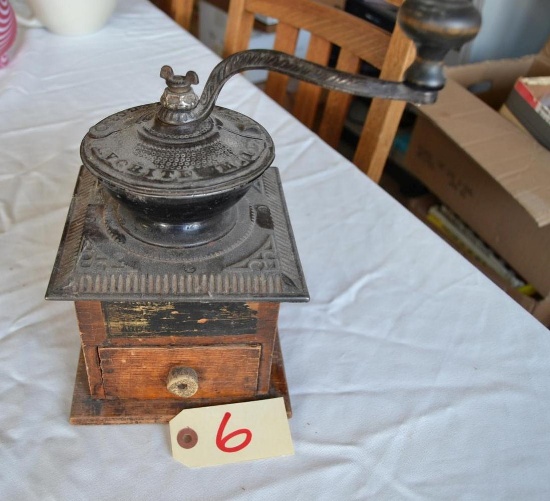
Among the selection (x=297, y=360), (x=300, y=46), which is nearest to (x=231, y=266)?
(x=297, y=360)

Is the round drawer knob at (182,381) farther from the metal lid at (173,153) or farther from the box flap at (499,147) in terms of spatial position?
the box flap at (499,147)

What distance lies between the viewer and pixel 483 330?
794 millimetres

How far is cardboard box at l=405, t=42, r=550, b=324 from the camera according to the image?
3.74ft

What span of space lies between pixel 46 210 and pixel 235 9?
76 cm

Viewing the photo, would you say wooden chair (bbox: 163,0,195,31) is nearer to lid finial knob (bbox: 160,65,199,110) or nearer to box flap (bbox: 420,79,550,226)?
box flap (bbox: 420,79,550,226)

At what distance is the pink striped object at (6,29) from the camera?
118cm

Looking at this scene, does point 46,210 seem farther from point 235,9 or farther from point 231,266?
point 235,9

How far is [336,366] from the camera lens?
729 mm

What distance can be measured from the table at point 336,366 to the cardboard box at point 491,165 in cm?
29

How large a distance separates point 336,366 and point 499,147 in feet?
2.37

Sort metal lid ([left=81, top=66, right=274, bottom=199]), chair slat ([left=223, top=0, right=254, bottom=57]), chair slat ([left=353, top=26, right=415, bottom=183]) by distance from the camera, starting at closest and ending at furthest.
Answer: metal lid ([left=81, top=66, right=274, bottom=199]), chair slat ([left=353, top=26, right=415, bottom=183]), chair slat ([left=223, top=0, right=254, bottom=57])

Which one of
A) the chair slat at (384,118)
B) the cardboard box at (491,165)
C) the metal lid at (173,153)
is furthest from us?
the cardboard box at (491,165)

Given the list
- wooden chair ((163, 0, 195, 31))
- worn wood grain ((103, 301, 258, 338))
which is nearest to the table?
worn wood grain ((103, 301, 258, 338))

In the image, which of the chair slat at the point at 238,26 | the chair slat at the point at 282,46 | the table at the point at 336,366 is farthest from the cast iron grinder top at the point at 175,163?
the chair slat at the point at 238,26
